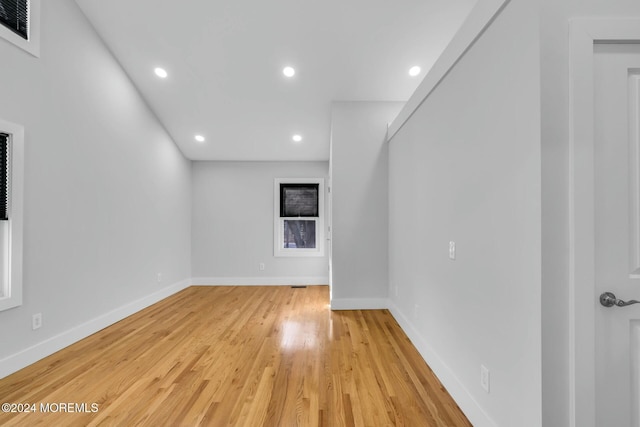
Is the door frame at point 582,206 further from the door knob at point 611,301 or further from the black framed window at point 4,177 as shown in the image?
the black framed window at point 4,177

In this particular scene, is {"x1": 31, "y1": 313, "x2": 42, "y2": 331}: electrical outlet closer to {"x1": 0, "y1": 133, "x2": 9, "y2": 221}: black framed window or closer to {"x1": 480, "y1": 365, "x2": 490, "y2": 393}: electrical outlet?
{"x1": 0, "y1": 133, "x2": 9, "y2": 221}: black framed window

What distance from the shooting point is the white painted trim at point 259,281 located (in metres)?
6.13

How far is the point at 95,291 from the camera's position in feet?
11.3

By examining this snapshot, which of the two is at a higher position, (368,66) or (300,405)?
(368,66)

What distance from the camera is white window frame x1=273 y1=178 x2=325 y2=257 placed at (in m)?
6.20

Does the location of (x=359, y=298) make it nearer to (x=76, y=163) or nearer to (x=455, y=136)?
(x=455, y=136)

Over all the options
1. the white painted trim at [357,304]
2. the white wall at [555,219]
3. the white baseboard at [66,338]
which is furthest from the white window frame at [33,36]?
the white painted trim at [357,304]

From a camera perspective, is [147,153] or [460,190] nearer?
[460,190]

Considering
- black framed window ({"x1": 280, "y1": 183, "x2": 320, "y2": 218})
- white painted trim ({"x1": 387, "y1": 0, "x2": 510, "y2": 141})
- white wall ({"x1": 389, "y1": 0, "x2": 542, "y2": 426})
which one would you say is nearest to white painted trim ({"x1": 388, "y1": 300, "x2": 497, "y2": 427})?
white wall ({"x1": 389, "y1": 0, "x2": 542, "y2": 426})

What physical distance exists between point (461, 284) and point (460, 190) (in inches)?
23.1

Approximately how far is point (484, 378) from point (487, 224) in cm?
80

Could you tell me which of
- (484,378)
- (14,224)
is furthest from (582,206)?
(14,224)

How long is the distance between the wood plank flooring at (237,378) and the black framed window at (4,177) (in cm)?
122

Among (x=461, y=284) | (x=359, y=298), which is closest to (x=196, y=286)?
(x=359, y=298)
